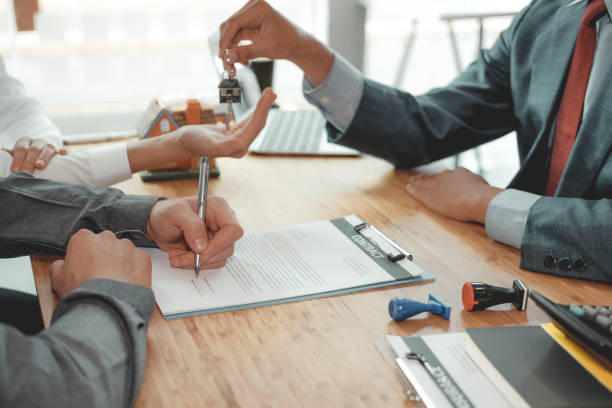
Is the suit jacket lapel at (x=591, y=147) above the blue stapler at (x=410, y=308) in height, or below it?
above

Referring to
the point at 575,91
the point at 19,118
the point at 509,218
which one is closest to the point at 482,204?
the point at 509,218

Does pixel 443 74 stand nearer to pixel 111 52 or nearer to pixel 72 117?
pixel 111 52

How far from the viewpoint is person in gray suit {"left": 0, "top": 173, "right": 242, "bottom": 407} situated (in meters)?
0.51

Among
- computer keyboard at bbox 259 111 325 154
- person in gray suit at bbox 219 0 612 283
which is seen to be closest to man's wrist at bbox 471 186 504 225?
person in gray suit at bbox 219 0 612 283

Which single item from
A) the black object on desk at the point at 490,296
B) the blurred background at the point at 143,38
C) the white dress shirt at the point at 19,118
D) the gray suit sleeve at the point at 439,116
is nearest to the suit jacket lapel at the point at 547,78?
the gray suit sleeve at the point at 439,116

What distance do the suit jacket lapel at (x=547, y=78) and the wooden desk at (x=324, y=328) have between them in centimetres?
24

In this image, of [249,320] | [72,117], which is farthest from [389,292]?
[72,117]

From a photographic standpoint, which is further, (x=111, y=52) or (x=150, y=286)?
(x=111, y=52)

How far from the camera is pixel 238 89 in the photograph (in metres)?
0.90

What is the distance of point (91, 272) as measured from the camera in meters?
0.69

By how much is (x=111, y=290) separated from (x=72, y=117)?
122 cm

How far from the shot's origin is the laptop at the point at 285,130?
131 centimetres

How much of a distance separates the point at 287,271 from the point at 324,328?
5.7 inches

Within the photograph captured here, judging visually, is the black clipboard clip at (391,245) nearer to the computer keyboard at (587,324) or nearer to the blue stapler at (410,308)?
the blue stapler at (410,308)
